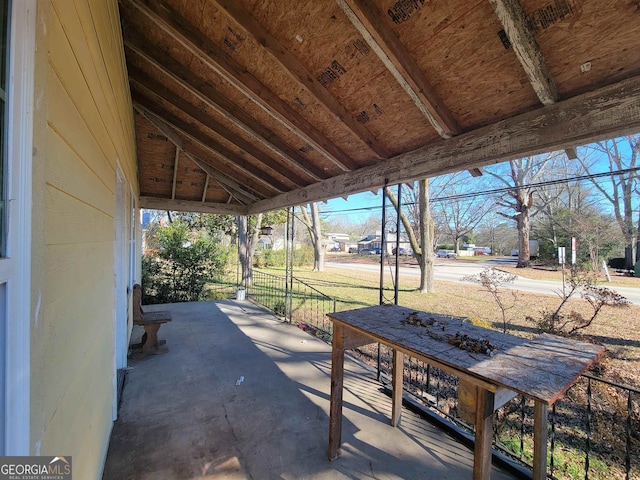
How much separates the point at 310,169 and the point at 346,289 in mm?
7698

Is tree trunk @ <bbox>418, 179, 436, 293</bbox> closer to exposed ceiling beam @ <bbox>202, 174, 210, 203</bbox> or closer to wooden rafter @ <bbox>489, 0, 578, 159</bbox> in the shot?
exposed ceiling beam @ <bbox>202, 174, 210, 203</bbox>

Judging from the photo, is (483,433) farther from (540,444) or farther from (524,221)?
(524,221)

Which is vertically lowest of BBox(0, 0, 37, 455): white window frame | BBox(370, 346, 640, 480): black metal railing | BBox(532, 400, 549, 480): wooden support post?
BBox(370, 346, 640, 480): black metal railing

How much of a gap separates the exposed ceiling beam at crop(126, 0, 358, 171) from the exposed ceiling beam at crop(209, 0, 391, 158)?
1.42 feet

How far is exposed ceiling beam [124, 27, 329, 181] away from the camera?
259cm

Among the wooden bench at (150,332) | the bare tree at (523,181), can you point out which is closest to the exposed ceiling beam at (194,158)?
the wooden bench at (150,332)

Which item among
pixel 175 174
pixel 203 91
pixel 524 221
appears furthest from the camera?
pixel 524 221

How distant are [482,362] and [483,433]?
1.10 feet

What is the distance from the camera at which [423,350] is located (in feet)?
5.48

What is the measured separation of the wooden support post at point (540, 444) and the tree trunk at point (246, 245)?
8.38 m

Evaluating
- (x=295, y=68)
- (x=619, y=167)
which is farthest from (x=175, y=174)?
(x=619, y=167)

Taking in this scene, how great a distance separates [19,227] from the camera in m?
0.65

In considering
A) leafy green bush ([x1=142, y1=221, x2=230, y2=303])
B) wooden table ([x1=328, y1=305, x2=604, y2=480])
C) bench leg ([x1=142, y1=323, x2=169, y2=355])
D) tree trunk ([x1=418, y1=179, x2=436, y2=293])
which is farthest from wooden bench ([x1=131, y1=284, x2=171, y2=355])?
tree trunk ([x1=418, y1=179, x2=436, y2=293])

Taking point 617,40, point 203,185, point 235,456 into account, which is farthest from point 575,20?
point 203,185
